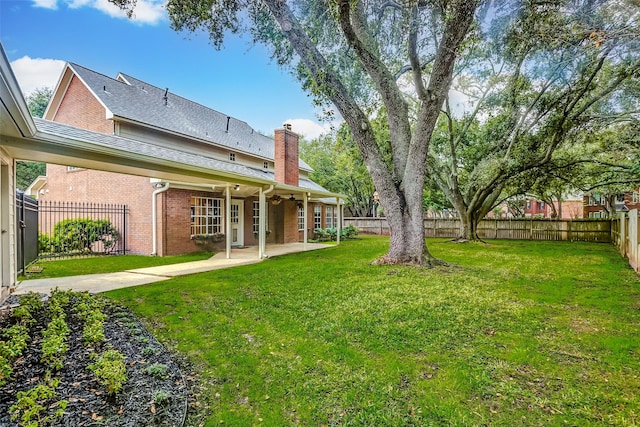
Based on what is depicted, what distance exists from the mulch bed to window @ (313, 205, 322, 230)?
16223 mm

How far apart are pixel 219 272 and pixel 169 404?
5.77m

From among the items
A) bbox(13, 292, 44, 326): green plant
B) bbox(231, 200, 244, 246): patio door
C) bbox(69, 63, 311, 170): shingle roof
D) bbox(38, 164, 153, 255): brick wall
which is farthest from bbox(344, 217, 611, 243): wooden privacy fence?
bbox(13, 292, 44, 326): green plant

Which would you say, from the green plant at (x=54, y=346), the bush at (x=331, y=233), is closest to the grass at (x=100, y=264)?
the green plant at (x=54, y=346)

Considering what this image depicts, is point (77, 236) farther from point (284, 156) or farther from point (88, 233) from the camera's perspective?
point (284, 156)

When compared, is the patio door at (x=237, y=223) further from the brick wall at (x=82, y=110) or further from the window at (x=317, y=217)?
the window at (x=317, y=217)

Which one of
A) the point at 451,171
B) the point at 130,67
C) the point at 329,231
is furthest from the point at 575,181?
the point at 130,67

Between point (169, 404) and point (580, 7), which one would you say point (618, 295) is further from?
point (169, 404)

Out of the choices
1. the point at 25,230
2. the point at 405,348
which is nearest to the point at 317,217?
the point at 25,230

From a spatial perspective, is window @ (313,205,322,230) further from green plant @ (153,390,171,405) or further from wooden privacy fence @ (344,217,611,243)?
green plant @ (153,390,171,405)

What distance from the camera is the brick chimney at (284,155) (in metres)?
16.1

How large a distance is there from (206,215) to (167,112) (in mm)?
5128

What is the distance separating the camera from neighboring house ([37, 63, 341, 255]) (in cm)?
1109

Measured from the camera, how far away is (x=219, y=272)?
8273 millimetres

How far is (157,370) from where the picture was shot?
10.2 feet
